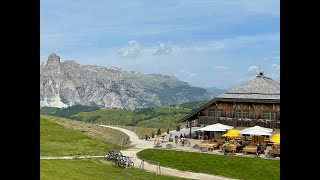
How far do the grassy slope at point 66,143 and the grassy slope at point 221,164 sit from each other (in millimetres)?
5403

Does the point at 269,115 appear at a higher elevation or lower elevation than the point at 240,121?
higher

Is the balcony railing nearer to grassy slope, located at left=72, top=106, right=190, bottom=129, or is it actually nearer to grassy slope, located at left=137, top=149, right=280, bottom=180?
grassy slope, located at left=137, top=149, right=280, bottom=180

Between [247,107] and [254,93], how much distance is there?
1680 mm

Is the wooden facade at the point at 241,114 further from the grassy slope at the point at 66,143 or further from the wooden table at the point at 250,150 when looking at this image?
the grassy slope at the point at 66,143

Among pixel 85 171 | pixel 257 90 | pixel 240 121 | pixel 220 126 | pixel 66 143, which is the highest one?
pixel 257 90

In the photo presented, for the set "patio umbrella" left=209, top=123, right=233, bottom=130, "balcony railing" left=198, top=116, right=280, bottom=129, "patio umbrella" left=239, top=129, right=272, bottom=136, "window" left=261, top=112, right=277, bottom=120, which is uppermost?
"window" left=261, top=112, right=277, bottom=120

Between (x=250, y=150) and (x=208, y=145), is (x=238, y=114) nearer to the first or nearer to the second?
(x=208, y=145)

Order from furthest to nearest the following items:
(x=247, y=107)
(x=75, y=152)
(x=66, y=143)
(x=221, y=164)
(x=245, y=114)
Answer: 1. (x=245, y=114)
2. (x=247, y=107)
3. (x=66, y=143)
4. (x=75, y=152)
5. (x=221, y=164)

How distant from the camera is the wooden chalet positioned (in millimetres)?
42938

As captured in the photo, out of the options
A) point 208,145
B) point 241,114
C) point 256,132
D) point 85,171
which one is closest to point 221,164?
point 208,145

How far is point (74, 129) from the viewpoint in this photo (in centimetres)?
5081

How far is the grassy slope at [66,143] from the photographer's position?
121ft

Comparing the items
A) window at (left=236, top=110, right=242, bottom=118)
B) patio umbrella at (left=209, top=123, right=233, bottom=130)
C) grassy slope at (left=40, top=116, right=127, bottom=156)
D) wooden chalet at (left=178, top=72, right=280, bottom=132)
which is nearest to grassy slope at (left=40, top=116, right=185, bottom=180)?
grassy slope at (left=40, top=116, right=127, bottom=156)

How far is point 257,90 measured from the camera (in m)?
45.2
